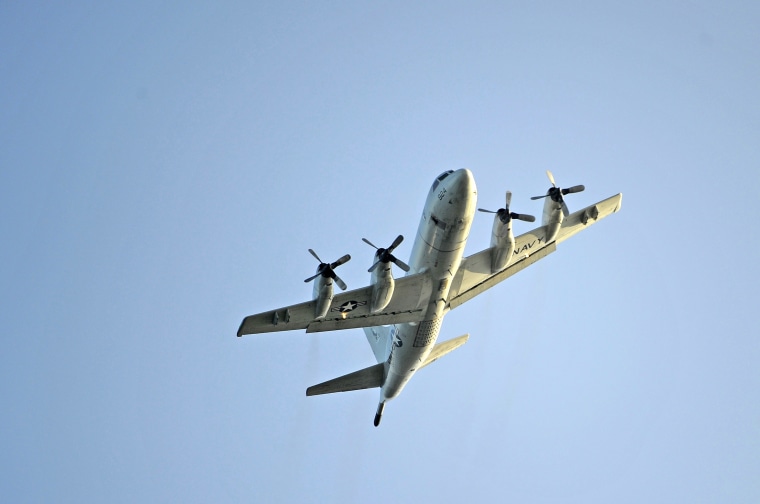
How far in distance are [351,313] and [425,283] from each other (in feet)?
12.8

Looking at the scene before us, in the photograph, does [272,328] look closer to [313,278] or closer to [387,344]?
[313,278]

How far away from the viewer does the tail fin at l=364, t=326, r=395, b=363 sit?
153 feet

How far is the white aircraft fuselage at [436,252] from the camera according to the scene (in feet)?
126

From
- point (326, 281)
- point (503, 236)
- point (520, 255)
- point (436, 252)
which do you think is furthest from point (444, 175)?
point (520, 255)

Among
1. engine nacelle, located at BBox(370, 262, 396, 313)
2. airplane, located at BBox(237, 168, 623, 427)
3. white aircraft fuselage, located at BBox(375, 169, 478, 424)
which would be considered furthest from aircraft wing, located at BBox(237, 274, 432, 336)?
engine nacelle, located at BBox(370, 262, 396, 313)

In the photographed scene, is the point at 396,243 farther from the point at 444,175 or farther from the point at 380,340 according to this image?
the point at 380,340

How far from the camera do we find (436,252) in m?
40.1

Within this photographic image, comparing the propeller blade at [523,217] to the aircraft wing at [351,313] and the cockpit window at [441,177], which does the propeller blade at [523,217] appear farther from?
the aircraft wing at [351,313]

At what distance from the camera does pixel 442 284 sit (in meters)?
41.4

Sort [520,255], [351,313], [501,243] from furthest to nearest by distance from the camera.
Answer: [520,255] → [501,243] → [351,313]

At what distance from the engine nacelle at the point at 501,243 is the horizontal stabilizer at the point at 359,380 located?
9.02 meters

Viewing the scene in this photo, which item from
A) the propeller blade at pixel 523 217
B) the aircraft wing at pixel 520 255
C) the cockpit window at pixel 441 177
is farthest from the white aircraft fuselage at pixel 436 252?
the propeller blade at pixel 523 217

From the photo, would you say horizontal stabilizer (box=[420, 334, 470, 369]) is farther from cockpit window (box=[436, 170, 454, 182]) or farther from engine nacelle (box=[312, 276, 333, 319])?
cockpit window (box=[436, 170, 454, 182])

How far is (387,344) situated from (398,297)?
19.3 ft
